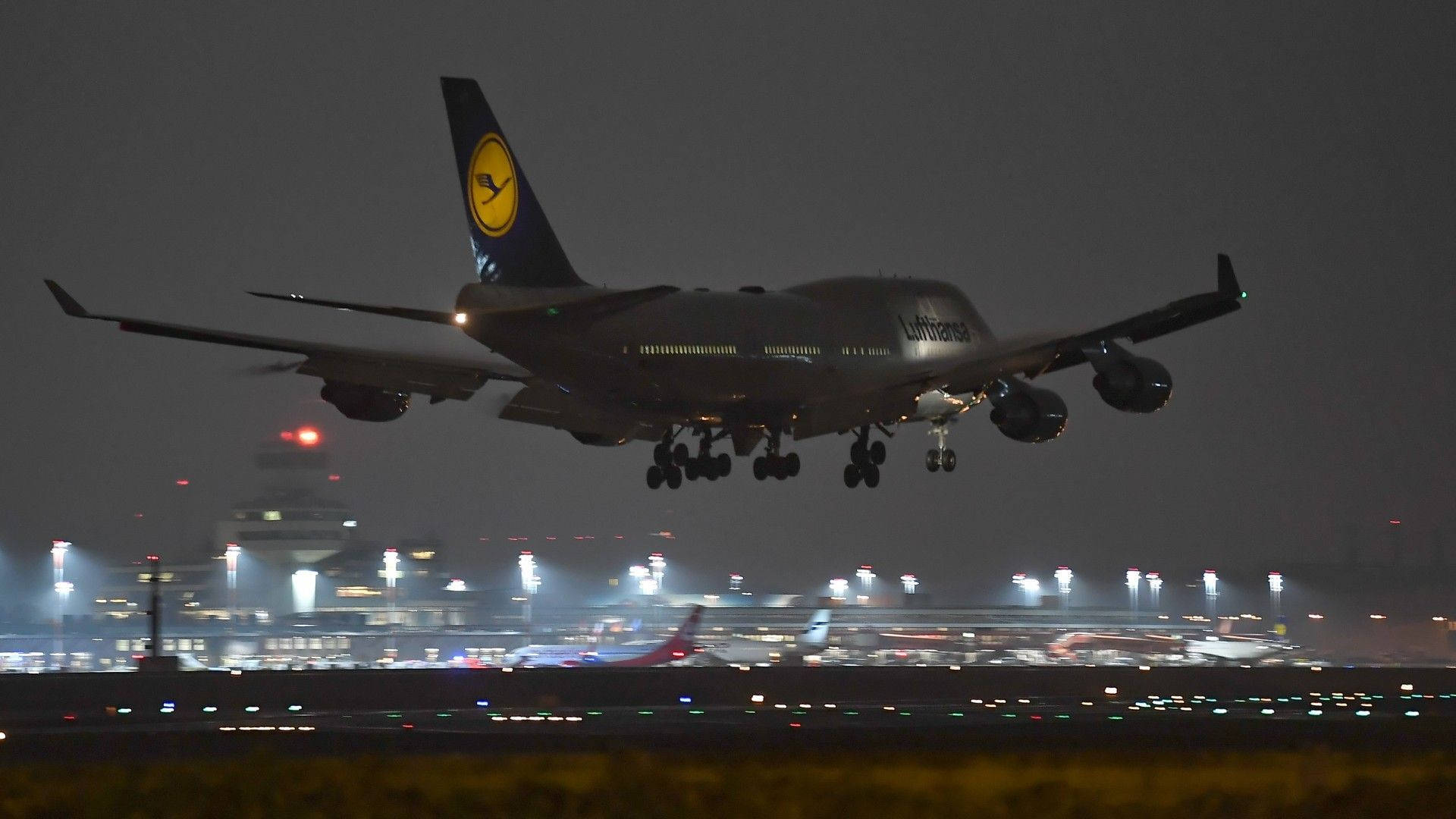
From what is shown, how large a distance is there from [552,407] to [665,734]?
1524cm

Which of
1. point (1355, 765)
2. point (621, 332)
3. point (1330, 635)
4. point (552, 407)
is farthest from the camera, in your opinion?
point (1330, 635)

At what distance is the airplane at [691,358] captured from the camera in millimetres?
38969

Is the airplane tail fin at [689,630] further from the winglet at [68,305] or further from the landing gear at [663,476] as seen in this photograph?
the winglet at [68,305]

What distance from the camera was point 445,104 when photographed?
4097 cm

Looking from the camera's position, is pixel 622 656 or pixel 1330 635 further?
pixel 1330 635

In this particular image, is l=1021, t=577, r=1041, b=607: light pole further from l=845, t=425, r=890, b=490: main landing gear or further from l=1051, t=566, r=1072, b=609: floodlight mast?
l=845, t=425, r=890, b=490: main landing gear

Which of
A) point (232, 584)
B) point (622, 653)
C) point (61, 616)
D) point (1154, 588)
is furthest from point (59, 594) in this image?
point (1154, 588)

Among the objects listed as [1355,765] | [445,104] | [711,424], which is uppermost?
[445,104]

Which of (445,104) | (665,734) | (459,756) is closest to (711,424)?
(445,104)

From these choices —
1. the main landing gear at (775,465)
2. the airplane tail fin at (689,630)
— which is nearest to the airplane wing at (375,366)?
the main landing gear at (775,465)

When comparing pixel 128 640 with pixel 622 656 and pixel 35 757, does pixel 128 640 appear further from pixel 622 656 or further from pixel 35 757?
pixel 35 757

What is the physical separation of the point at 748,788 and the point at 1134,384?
2520cm

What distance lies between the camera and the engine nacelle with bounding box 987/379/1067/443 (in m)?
44.4

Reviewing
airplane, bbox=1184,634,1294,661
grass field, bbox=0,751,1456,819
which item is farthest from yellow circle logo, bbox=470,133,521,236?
airplane, bbox=1184,634,1294,661
